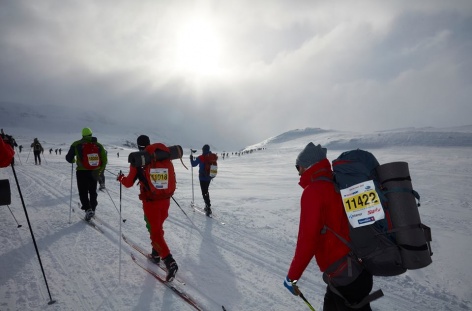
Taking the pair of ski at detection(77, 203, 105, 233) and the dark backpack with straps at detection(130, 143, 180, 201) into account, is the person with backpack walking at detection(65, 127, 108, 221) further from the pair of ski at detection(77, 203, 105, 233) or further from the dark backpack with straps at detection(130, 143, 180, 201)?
the dark backpack with straps at detection(130, 143, 180, 201)

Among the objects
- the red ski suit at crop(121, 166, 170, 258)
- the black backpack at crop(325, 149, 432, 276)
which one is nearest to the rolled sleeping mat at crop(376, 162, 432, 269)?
the black backpack at crop(325, 149, 432, 276)

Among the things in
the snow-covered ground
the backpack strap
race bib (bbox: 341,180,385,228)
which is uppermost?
race bib (bbox: 341,180,385,228)

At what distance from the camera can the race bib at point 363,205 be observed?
237cm

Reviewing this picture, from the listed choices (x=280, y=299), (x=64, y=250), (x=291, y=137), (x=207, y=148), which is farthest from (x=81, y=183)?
(x=291, y=137)

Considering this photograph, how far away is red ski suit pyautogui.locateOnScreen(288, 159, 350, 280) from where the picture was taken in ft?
8.06

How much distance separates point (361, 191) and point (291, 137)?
121 meters

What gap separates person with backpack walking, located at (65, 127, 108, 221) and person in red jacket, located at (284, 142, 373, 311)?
6135 millimetres

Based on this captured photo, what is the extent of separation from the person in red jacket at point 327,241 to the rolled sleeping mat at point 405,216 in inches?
16.8

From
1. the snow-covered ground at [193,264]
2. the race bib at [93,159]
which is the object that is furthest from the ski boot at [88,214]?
the race bib at [93,159]

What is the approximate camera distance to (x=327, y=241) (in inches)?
102

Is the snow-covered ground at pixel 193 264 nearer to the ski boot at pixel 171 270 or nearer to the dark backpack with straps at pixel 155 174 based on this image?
the ski boot at pixel 171 270

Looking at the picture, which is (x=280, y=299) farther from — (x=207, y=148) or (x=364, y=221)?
(x=207, y=148)

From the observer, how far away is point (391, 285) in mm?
4836

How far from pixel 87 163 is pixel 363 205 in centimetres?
676
